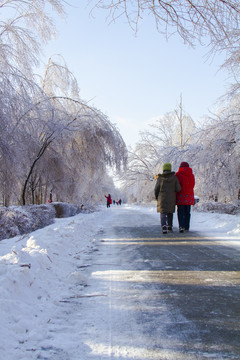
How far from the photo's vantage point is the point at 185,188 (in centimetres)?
869

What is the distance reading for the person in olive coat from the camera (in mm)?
8320

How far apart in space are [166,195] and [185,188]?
676 mm

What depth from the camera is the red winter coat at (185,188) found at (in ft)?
28.1

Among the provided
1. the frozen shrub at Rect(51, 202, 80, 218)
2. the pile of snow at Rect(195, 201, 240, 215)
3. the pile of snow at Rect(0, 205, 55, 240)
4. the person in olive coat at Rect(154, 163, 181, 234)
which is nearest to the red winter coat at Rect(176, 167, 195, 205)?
the person in olive coat at Rect(154, 163, 181, 234)

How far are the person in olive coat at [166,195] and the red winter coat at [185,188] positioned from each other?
0.82 ft

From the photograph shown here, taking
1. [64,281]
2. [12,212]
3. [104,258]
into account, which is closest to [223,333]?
[64,281]

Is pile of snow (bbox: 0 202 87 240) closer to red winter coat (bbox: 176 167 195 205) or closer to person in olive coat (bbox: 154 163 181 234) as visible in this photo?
person in olive coat (bbox: 154 163 181 234)

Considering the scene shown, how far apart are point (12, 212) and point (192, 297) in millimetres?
7186

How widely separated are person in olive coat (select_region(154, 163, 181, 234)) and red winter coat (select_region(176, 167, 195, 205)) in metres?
0.25

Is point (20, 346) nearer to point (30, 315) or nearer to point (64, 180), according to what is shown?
point (30, 315)

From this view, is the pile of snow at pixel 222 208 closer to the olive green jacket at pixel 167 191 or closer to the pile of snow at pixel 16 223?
the olive green jacket at pixel 167 191

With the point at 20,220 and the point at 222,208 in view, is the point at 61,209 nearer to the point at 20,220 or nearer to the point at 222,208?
the point at 20,220

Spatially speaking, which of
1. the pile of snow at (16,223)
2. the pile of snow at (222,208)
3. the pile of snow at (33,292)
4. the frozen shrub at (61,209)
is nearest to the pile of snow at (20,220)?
the pile of snow at (16,223)

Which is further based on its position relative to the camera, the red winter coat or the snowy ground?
the red winter coat
